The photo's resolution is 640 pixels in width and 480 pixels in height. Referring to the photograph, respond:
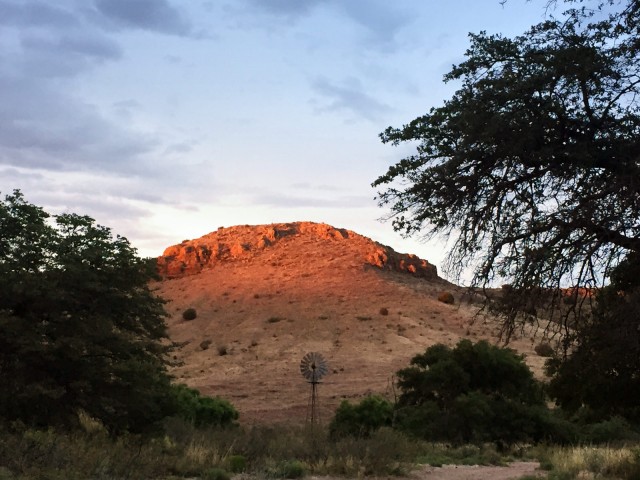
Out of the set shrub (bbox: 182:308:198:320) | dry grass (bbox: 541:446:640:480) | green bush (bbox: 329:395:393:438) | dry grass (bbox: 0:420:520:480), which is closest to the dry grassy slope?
shrub (bbox: 182:308:198:320)

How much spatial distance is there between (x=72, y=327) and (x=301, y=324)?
2166 inches

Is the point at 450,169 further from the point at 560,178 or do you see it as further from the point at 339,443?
the point at 339,443

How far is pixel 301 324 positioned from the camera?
258 feet

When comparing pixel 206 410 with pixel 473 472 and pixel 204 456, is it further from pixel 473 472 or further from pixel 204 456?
pixel 204 456

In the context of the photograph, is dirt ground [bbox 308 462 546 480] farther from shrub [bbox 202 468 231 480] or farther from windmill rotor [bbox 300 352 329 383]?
windmill rotor [bbox 300 352 329 383]

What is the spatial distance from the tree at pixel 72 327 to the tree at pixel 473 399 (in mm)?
13031

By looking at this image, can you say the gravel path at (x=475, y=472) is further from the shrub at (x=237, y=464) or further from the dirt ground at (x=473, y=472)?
the shrub at (x=237, y=464)

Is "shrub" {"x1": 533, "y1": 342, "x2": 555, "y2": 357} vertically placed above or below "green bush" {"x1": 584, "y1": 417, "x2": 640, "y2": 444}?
above

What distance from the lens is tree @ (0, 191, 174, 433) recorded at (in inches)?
921

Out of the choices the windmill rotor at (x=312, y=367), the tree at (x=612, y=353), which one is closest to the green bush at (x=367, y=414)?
the windmill rotor at (x=312, y=367)

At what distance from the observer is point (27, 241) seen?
25.1 m

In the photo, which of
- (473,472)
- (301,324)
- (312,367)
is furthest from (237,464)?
(301,324)

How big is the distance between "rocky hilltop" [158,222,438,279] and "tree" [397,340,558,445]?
61.8m

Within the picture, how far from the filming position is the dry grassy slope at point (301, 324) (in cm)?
6116
